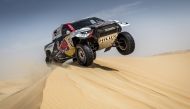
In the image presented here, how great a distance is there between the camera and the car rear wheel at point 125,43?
12239 mm

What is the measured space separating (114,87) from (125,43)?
3304 mm

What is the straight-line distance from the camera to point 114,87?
9.43m

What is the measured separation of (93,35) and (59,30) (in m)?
2.40

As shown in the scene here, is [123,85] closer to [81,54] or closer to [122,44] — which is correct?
[81,54]

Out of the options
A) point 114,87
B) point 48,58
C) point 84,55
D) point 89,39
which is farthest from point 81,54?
point 48,58

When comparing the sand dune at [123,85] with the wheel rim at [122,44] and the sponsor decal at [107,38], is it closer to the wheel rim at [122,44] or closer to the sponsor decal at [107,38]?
the wheel rim at [122,44]

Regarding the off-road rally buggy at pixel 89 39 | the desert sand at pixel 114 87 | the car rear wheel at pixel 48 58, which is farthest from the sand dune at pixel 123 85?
the car rear wheel at pixel 48 58

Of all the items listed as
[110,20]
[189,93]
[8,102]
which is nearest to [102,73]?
[110,20]

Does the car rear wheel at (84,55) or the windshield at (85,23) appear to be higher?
the windshield at (85,23)

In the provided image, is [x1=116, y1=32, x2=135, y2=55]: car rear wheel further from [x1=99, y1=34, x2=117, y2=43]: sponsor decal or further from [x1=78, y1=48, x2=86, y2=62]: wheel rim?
[x1=78, y1=48, x2=86, y2=62]: wheel rim

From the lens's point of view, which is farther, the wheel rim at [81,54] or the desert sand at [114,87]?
the wheel rim at [81,54]

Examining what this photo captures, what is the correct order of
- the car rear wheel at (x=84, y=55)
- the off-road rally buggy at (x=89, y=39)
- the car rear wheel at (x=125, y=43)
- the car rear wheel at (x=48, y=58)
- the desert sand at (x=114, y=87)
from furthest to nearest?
the car rear wheel at (x=48, y=58) → the car rear wheel at (x=125, y=43) → the off-road rally buggy at (x=89, y=39) → the car rear wheel at (x=84, y=55) → the desert sand at (x=114, y=87)

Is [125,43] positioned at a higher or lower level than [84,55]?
higher

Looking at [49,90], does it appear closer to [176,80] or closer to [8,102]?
[8,102]
